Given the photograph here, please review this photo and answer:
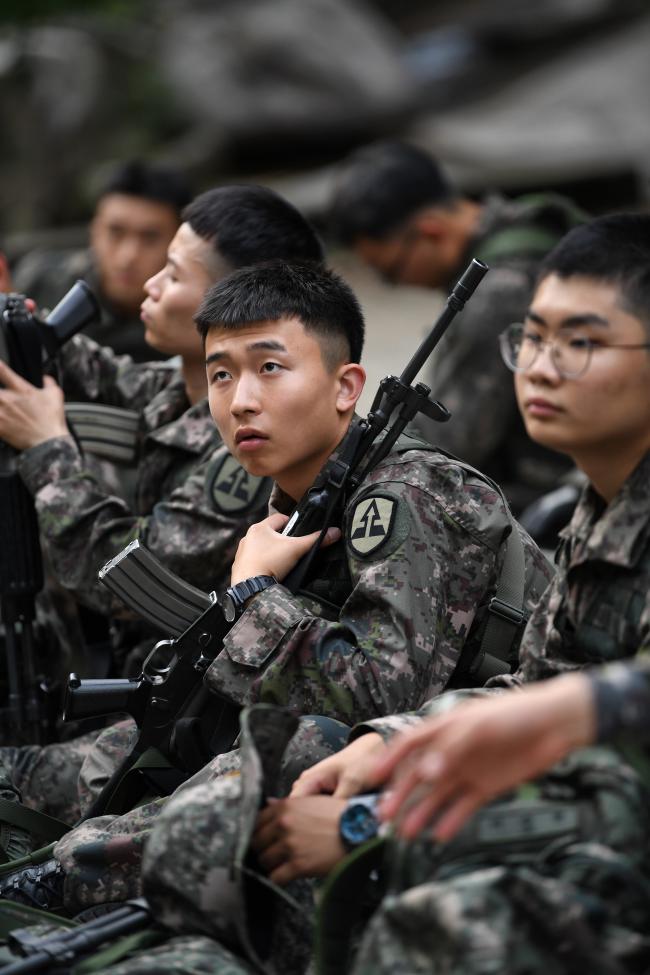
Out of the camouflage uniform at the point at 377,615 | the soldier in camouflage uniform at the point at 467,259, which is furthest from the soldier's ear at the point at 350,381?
the soldier in camouflage uniform at the point at 467,259

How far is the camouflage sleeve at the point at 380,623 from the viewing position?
2891 mm

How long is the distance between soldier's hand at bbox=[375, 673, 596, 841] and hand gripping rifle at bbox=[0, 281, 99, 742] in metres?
2.28

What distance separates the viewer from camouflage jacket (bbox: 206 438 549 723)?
2.89 metres

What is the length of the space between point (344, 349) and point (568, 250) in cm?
86

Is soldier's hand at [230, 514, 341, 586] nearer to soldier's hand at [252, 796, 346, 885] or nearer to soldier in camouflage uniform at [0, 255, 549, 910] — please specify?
soldier in camouflage uniform at [0, 255, 549, 910]

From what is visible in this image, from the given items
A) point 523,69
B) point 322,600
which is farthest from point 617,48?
point 322,600

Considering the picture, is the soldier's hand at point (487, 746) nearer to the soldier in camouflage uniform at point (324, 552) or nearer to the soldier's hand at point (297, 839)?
the soldier's hand at point (297, 839)

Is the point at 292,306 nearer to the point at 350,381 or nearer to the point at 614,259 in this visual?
the point at 350,381

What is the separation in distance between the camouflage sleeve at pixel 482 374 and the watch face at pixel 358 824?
3562 millimetres

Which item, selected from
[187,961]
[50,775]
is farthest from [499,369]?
[187,961]

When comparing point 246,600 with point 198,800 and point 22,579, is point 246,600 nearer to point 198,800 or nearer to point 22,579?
point 198,800

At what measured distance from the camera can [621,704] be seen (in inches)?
77.6

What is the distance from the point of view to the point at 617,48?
14.7 metres

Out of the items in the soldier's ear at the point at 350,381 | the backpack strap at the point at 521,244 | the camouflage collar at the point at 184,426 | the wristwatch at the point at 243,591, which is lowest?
the wristwatch at the point at 243,591
